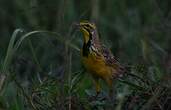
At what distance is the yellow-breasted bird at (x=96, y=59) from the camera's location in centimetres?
534

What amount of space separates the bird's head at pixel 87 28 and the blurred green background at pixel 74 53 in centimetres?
9

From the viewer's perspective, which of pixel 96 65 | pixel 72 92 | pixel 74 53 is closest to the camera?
pixel 72 92

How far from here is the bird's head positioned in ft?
17.7

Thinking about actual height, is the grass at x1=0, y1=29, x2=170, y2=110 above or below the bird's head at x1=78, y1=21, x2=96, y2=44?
below

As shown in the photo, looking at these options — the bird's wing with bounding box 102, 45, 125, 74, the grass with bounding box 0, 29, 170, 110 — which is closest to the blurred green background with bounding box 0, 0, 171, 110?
the grass with bounding box 0, 29, 170, 110

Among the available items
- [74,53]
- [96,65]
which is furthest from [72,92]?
[74,53]

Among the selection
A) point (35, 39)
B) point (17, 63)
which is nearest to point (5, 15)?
point (35, 39)

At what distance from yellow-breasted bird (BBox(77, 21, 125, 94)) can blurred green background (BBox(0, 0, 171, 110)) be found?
8cm

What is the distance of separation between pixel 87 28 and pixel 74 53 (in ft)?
1.55

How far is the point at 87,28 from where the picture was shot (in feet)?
17.8

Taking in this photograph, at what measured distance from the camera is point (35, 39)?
24.7ft

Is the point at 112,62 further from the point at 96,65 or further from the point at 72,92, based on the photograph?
the point at 72,92

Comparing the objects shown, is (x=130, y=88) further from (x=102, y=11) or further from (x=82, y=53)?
(x=102, y=11)

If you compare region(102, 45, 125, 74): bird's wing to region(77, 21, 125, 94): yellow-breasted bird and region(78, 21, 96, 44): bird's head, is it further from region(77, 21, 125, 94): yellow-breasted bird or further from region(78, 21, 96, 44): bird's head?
region(78, 21, 96, 44): bird's head
